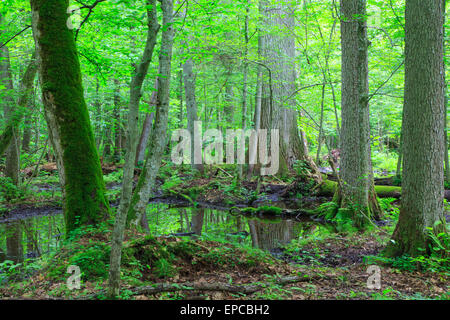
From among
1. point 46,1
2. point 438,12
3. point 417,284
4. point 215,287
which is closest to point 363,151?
point 438,12

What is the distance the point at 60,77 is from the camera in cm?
523

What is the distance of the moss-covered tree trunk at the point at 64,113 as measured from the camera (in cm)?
517

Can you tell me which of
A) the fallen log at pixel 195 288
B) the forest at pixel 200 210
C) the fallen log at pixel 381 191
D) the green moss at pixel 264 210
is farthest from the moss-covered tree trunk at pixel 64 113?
the fallen log at pixel 381 191

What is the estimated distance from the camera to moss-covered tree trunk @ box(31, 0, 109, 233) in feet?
17.0

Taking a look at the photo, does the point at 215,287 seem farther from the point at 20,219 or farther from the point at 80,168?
the point at 20,219

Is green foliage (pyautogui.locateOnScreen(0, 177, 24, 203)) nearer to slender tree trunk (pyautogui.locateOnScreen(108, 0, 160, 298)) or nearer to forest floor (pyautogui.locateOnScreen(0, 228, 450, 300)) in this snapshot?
forest floor (pyautogui.locateOnScreen(0, 228, 450, 300))

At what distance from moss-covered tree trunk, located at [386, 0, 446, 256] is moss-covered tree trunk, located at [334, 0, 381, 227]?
252cm

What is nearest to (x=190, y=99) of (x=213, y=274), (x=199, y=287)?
Result: (x=213, y=274)

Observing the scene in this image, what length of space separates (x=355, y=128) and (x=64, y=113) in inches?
236

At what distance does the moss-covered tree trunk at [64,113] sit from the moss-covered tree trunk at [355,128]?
527 cm

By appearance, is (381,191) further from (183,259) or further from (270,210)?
(183,259)

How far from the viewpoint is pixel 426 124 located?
4293mm

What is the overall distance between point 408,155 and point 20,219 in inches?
373

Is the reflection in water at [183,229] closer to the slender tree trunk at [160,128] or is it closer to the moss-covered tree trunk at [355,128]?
the slender tree trunk at [160,128]
